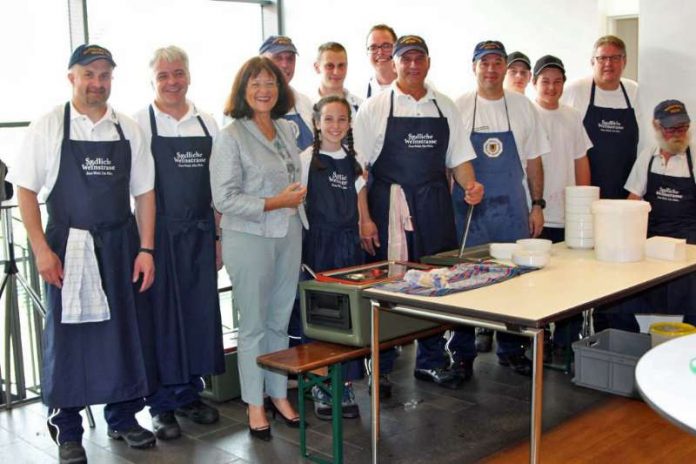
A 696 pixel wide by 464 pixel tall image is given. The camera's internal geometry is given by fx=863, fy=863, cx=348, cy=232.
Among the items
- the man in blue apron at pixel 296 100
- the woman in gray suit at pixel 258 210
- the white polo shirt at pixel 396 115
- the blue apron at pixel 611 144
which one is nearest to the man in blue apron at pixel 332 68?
the man in blue apron at pixel 296 100

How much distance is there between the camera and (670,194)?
4.41 metres

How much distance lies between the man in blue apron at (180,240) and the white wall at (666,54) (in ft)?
8.32

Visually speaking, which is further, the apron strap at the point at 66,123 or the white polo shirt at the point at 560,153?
the white polo shirt at the point at 560,153

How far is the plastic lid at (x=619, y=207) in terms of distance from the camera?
3.55 metres

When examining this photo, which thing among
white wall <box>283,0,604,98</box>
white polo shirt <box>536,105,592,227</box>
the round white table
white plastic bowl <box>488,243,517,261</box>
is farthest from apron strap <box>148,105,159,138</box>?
white wall <box>283,0,604,98</box>

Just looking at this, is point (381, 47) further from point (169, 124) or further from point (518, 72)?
point (169, 124)

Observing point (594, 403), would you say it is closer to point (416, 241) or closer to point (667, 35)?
point (416, 241)

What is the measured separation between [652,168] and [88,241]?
9.34 feet

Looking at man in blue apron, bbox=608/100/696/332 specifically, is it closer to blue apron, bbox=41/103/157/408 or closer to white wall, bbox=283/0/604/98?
white wall, bbox=283/0/604/98

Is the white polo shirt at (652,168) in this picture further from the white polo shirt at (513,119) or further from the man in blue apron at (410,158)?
the man in blue apron at (410,158)

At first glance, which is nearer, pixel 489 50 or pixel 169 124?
pixel 169 124

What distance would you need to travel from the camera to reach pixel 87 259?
3.36 meters

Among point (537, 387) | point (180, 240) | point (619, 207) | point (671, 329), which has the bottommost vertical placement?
point (671, 329)

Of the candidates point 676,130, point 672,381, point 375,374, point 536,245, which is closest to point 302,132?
point 536,245
